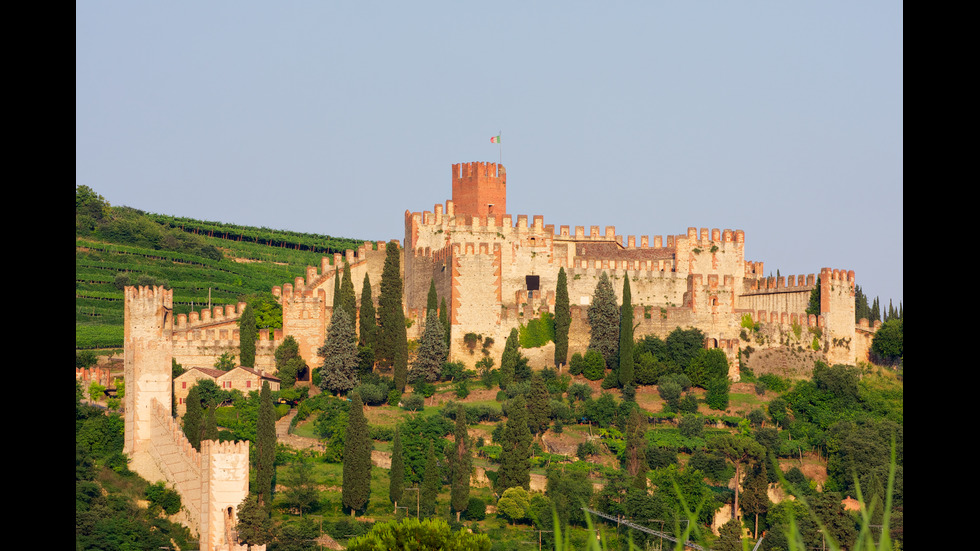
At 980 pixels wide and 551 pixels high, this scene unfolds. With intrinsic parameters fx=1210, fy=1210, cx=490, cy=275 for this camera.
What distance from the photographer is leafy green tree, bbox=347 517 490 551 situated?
34281mm

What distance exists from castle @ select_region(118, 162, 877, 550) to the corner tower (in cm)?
5

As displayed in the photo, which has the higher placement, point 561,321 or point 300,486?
point 561,321

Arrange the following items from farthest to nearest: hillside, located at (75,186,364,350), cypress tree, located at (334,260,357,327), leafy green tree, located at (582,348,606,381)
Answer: hillside, located at (75,186,364,350) → cypress tree, located at (334,260,357,327) → leafy green tree, located at (582,348,606,381)

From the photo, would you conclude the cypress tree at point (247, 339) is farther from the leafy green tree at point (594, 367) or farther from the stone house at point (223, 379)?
the leafy green tree at point (594, 367)

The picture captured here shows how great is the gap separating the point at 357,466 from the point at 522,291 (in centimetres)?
1700

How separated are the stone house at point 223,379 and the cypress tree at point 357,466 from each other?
381 inches

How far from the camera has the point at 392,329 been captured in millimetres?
55406

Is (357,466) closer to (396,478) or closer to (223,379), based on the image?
(396,478)

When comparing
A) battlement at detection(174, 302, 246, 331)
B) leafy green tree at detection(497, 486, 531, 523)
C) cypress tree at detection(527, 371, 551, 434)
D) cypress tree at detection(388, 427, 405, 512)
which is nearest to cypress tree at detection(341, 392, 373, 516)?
cypress tree at detection(388, 427, 405, 512)

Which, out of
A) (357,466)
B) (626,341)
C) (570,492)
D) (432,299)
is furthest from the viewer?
(432,299)

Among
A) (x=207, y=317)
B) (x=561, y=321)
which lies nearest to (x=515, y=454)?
(x=561, y=321)

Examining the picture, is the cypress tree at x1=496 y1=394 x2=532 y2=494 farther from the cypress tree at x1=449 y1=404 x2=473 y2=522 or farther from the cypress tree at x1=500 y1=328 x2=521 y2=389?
the cypress tree at x1=500 y1=328 x2=521 y2=389
